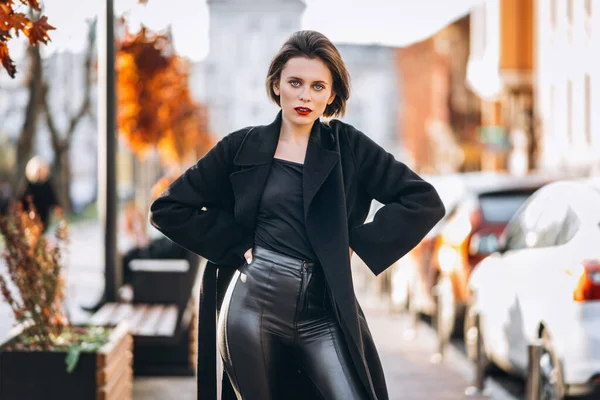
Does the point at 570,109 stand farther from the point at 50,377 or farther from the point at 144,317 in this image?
the point at 50,377

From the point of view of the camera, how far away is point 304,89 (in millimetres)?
3680

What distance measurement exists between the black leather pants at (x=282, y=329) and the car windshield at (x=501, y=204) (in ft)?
22.4

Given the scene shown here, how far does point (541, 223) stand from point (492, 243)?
2.89m

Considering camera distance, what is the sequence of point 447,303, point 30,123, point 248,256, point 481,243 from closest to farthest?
point 248,256, point 481,243, point 447,303, point 30,123

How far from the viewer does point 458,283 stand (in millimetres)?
10305

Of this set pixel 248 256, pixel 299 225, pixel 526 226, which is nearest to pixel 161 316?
pixel 526 226

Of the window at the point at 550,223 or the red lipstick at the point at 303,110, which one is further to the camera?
the window at the point at 550,223

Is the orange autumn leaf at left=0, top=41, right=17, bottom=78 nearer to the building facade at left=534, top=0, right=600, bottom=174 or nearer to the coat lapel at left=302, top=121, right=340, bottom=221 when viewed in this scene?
the coat lapel at left=302, top=121, right=340, bottom=221

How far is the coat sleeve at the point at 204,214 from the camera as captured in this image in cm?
380

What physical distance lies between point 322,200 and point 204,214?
0.44m

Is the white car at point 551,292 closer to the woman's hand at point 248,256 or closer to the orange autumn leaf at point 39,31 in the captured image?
the woman's hand at point 248,256

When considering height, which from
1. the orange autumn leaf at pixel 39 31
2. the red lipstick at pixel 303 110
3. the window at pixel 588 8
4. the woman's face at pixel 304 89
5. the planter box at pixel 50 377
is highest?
the window at pixel 588 8

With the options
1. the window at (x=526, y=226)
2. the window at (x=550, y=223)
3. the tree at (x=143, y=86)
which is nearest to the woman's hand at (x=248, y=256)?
the window at (x=550, y=223)

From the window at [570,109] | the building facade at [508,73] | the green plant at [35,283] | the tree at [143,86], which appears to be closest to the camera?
the green plant at [35,283]
